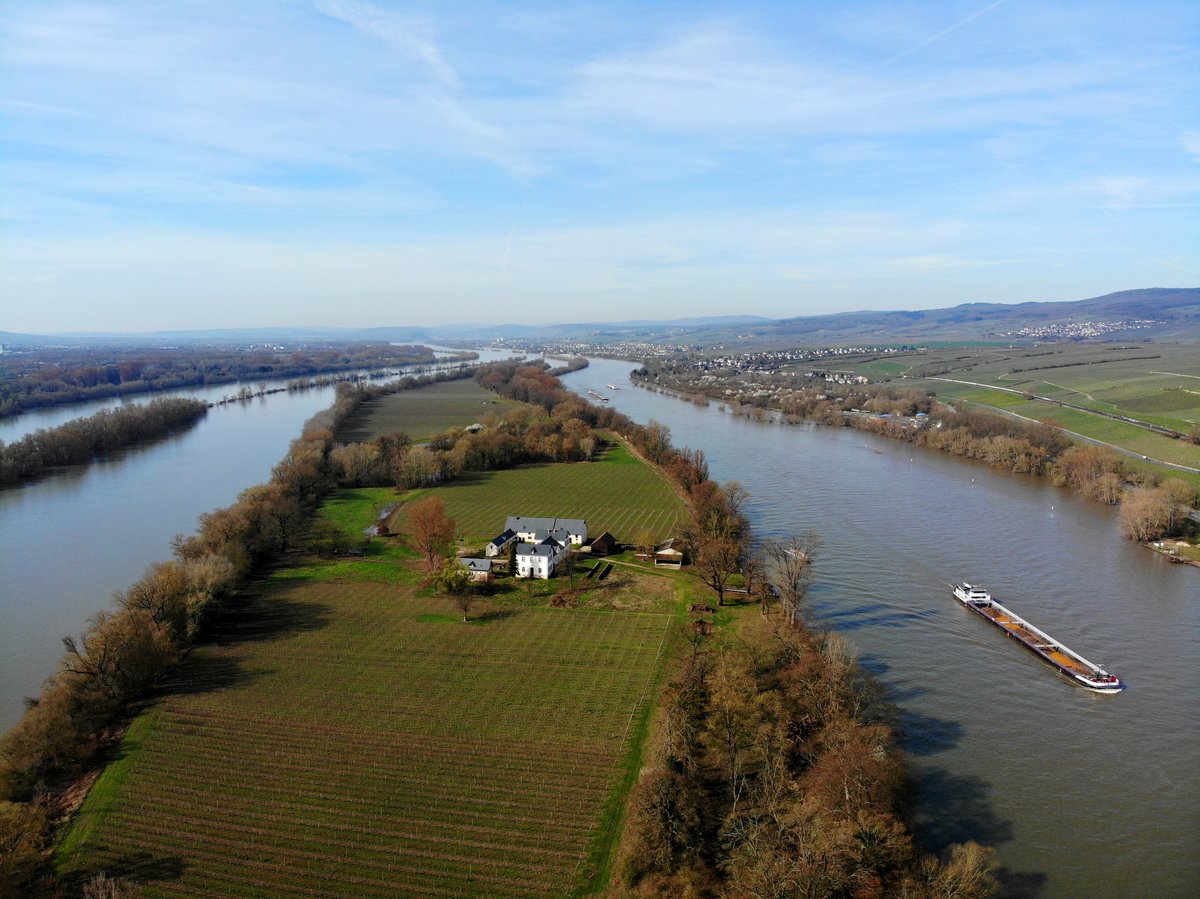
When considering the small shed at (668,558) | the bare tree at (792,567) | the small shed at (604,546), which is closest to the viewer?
the bare tree at (792,567)

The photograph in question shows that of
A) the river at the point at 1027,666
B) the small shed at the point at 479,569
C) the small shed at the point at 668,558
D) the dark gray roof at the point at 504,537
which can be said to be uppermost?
the dark gray roof at the point at 504,537

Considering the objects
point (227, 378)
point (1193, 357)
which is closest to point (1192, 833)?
point (1193, 357)

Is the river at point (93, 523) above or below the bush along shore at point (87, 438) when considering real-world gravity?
below

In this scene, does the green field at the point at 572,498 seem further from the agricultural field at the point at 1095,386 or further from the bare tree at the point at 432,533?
Answer: the agricultural field at the point at 1095,386

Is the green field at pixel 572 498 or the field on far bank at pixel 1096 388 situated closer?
the green field at pixel 572 498

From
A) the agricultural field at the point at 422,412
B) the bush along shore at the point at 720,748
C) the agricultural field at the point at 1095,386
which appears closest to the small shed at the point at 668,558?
the bush along shore at the point at 720,748

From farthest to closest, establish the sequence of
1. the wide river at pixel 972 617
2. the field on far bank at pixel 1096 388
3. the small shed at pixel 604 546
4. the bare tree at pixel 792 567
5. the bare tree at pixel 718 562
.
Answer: the field on far bank at pixel 1096 388 → the small shed at pixel 604 546 → the bare tree at pixel 718 562 → the bare tree at pixel 792 567 → the wide river at pixel 972 617
